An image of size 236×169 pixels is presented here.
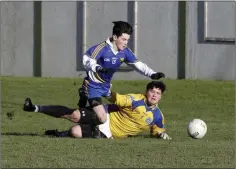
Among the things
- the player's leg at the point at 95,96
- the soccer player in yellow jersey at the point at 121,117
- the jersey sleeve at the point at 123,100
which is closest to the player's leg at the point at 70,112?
the soccer player in yellow jersey at the point at 121,117

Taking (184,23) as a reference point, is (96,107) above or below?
below

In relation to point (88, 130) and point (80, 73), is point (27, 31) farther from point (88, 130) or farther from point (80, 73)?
point (88, 130)

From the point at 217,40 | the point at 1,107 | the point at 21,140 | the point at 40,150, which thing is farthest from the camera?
the point at 217,40

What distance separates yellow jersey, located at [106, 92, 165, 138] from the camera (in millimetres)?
11070

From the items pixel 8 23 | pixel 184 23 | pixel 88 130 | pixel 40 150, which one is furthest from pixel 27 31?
pixel 40 150

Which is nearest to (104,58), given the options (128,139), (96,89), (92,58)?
(92,58)

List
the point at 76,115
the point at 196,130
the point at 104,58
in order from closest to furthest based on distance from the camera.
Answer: the point at 104,58 → the point at 76,115 → the point at 196,130

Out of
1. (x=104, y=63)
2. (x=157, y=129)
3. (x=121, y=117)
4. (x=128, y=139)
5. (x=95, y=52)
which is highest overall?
(x=95, y=52)

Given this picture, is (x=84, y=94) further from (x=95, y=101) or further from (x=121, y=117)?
(x=121, y=117)

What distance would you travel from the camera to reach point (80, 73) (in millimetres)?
20531

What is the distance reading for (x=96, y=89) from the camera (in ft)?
36.6

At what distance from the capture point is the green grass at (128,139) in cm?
891

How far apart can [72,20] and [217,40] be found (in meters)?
3.37

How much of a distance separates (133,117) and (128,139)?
34cm
